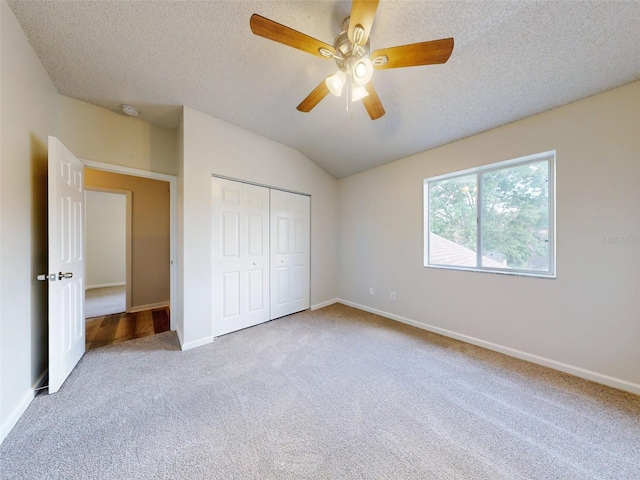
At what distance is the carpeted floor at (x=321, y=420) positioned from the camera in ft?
3.97

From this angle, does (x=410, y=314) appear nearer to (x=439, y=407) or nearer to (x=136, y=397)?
(x=439, y=407)

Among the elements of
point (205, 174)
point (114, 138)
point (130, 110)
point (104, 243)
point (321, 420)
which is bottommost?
point (321, 420)

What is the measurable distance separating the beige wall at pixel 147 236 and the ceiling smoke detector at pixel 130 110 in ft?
4.79

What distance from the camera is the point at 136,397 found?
5.65ft

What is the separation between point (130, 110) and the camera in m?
2.51

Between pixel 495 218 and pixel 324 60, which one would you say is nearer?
pixel 324 60

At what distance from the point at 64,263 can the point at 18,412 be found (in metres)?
1.04

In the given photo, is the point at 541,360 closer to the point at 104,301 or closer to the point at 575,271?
the point at 575,271

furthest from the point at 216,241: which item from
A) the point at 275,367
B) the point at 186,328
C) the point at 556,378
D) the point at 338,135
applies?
the point at 556,378

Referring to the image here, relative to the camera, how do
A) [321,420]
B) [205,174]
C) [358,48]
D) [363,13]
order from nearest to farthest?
[363,13] → [358,48] → [321,420] → [205,174]

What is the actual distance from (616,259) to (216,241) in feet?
12.3

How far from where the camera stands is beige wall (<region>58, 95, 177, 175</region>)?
2359 mm

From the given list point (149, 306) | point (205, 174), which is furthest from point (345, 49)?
point (149, 306)

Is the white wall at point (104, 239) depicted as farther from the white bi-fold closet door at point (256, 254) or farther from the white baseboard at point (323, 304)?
the white baseboard at point (323, 304)
